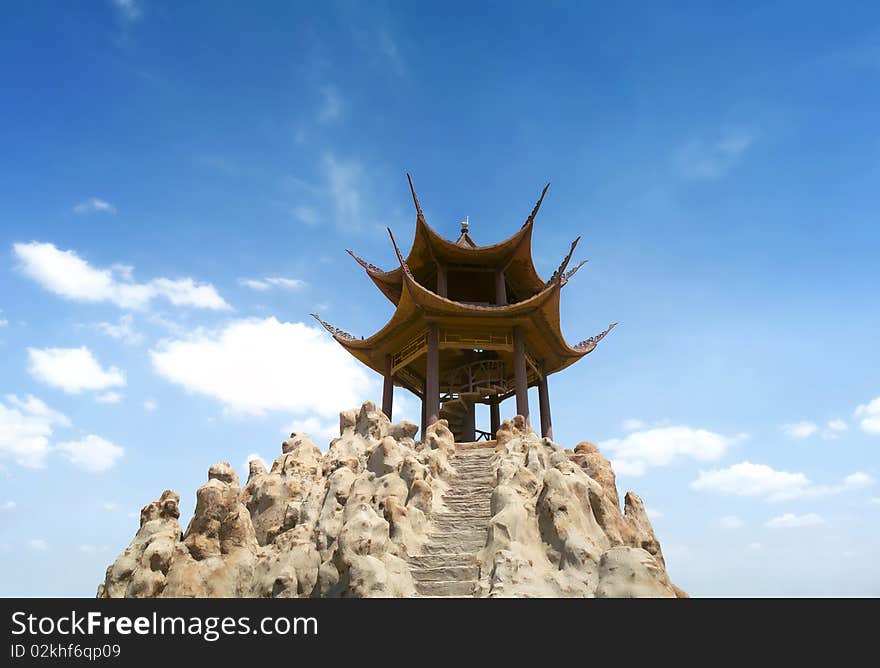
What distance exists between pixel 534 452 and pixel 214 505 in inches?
226

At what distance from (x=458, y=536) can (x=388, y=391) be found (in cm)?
1127

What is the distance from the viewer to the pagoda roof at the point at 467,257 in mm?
21438

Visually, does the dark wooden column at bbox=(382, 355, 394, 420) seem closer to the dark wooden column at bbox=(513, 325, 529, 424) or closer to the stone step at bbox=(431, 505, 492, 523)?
the dark wooden column at bbox=(513, 325, 529, 424)

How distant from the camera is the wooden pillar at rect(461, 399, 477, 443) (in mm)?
20969

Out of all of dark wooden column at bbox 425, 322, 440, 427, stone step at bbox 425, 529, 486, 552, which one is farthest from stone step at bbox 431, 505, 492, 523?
dark wooden column at bbox 425, 322, 440, 427

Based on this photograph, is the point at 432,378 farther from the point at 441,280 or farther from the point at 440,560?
the point at 440,560

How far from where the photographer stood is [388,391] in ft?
70.9

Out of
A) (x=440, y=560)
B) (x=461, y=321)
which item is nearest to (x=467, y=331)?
(x=461, y=321)

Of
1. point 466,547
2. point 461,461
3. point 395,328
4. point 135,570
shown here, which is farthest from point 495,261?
point 135,570

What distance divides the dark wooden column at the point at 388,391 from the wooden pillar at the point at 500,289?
4.41 meters

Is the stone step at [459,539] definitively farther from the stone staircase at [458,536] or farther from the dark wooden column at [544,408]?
the dark wooden column at [544,408]

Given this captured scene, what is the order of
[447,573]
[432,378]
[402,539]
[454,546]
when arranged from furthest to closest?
1. [432,378]
2. [402,539]
3. [454,546]
4. [447,573]
